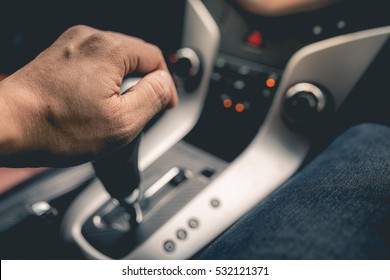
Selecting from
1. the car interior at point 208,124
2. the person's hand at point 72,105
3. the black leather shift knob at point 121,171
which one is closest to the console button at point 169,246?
the car interior at point 208,124

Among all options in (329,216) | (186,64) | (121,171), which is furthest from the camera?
(186,64)

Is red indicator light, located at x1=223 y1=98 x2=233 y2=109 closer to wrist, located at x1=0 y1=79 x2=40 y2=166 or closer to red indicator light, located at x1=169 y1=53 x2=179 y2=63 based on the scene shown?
red indicator light, located at x1=169 y1=53 x2=179 y2=63

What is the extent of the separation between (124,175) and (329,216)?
312mm

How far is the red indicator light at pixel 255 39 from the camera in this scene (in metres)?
0.60

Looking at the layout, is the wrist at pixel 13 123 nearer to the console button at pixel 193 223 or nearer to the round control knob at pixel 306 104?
the console button at pixel 193 223

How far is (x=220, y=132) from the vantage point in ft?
2.36

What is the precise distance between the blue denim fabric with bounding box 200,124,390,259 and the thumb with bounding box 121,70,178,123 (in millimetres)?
202

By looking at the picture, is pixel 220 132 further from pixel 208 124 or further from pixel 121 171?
pixel 121 171

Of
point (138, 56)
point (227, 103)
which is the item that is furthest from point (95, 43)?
point (227, 103)

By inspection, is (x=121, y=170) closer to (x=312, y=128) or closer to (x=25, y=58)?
(x=312, y=128)

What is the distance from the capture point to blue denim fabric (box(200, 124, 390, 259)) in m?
0.36

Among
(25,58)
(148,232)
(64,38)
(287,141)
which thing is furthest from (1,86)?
(25,58)

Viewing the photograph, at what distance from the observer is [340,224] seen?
15.1 inches

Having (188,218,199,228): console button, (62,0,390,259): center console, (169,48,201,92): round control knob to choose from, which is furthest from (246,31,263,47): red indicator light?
(188,218,199,228): console button
